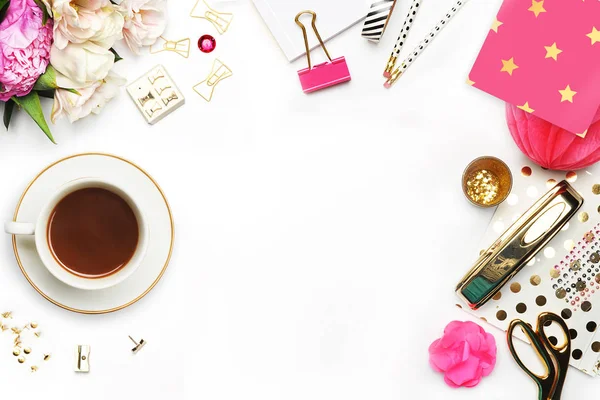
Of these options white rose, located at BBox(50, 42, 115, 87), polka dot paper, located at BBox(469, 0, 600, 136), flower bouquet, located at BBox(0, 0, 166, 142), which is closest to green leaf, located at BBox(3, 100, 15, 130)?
flower bouquet, located at BBox(0, 0, 166, 142)

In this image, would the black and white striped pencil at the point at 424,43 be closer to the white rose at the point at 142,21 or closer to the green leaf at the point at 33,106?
the white rose at the point at 142,21

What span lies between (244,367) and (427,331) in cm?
27

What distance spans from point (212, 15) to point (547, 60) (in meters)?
0.48

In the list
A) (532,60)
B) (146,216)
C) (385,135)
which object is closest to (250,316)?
(146,216)

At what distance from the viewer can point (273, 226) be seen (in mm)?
850

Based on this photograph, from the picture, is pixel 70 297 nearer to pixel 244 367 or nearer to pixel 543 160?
pixel 244 367


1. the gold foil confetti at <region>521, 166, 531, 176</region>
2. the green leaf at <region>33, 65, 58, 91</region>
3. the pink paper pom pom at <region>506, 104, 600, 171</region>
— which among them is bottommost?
the gold foil confetti at <region>521, 166, 531, 176</region>

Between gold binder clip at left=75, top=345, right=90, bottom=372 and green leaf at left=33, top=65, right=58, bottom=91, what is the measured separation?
0.37 metres

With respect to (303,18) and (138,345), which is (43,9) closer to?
(303,18)

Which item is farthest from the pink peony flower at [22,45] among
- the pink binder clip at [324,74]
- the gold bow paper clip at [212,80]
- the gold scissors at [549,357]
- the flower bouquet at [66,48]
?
the gold scissors at [549,357]

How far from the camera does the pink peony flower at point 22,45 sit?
27.4 inches

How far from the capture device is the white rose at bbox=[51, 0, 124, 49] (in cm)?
70

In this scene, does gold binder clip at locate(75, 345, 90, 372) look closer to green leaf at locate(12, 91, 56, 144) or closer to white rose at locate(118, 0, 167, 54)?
green leaf at locate(12, 91, 56, 144)

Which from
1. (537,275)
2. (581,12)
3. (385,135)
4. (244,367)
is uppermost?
(581,12)
